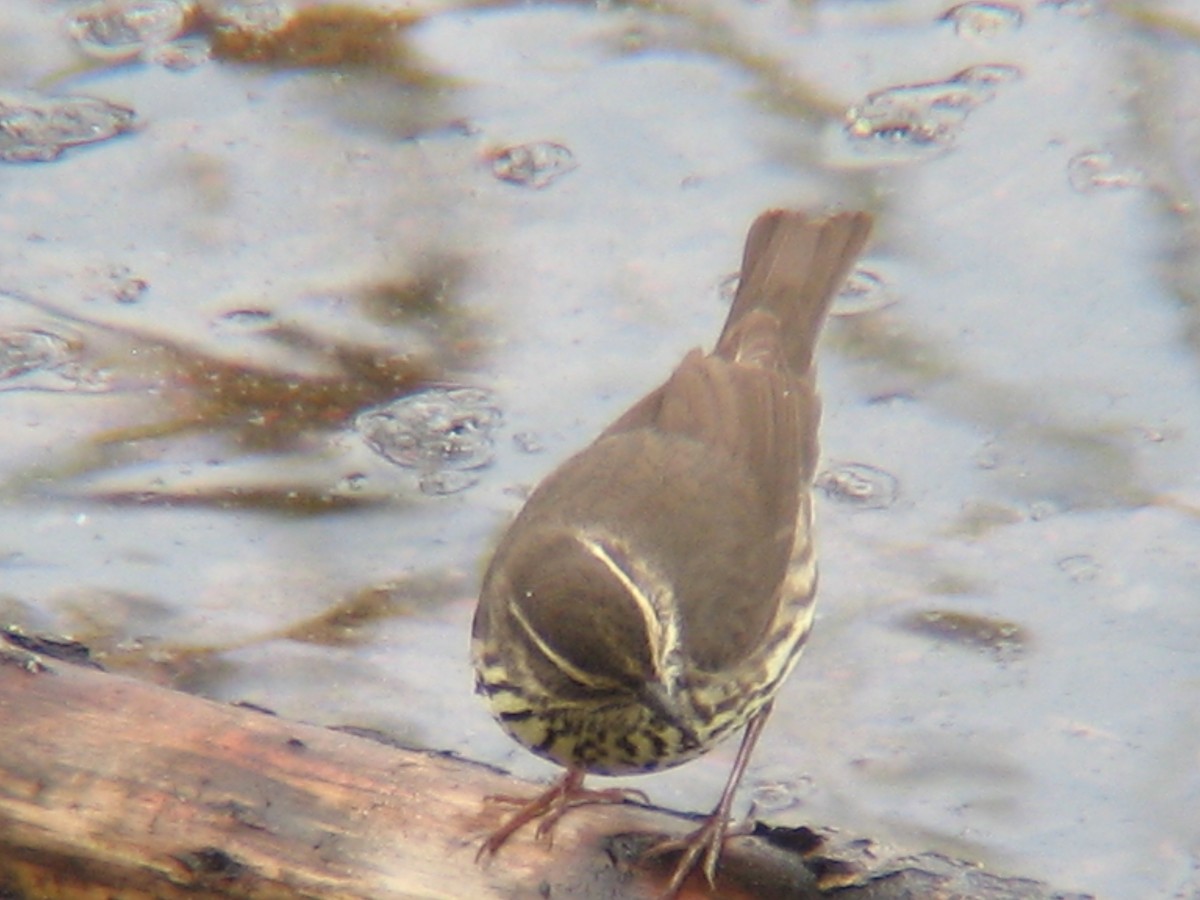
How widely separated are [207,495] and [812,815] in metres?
1.96

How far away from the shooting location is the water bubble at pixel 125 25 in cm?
716

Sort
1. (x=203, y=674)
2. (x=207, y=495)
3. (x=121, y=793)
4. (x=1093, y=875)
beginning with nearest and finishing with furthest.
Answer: (x=121, y=793) < (x=1093, y=875) < (x=203, y=674) < (x=207, y=495)

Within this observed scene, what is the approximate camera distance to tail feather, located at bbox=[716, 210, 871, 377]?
16.0 feet

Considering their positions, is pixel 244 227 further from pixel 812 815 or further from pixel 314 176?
pixel 812 815

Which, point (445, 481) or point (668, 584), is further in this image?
point (445, 481)

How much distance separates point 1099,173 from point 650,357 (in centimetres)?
186

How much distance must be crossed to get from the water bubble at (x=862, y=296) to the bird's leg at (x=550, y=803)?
244cm

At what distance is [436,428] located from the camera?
5.72 m

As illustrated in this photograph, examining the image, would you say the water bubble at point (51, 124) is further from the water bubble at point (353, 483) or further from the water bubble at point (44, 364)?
the water bubble at point (353, 483)

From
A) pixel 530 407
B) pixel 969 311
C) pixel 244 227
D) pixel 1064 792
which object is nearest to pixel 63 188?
pixel 244 227

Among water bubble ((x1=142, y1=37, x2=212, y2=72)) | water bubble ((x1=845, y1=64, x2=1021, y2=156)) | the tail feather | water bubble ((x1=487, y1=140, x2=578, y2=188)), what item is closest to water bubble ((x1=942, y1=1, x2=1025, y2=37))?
water bubble ((x1=845, y1=64, x2=1021, y2=156))

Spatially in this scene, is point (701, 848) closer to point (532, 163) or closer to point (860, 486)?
point (860, 486)

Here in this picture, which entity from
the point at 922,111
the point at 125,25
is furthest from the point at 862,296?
the point at 125,25

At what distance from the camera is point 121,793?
3555mm
